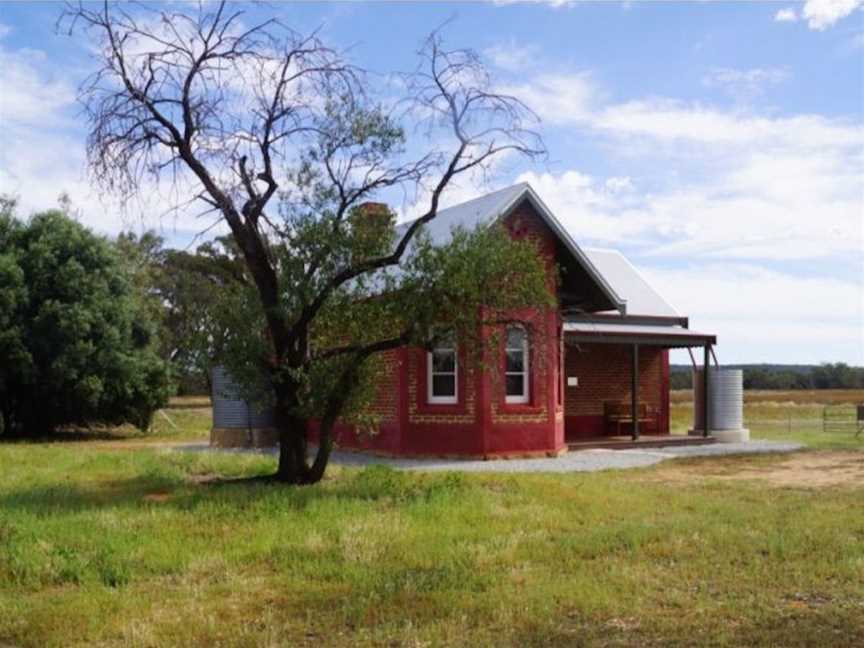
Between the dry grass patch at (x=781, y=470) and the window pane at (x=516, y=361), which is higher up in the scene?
the window pane at (x=516, y=361)

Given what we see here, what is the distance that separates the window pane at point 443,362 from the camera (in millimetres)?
19328

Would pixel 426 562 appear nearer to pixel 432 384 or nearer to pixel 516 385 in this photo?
pixel 432 384

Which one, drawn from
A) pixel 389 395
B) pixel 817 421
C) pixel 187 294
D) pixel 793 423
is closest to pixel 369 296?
pixel 389 395

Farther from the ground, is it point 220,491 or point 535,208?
point 535,208

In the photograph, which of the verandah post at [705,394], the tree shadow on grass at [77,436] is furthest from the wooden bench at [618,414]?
the tree shadow on grass at [77,436]

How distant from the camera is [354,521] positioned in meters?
10.7

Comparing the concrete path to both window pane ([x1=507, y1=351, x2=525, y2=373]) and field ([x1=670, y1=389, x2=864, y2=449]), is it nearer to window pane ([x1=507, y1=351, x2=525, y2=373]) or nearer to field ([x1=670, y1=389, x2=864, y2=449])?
window pane ([x1=507, y1=351, x2=525, y2=373])

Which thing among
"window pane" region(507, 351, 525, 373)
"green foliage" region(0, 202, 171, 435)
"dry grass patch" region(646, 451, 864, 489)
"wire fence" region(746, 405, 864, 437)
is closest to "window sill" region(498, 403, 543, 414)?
"window pane" region(507, 351, 525, 373)

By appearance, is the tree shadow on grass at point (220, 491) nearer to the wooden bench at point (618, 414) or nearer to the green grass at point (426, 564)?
the green grass at point (426, 564)

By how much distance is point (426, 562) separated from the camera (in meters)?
8.88

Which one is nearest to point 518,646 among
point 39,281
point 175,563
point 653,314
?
point 175,563

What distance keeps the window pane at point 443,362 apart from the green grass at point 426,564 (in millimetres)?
5499

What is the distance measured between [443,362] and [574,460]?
3.20 metres

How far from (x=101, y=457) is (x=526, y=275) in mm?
9731
